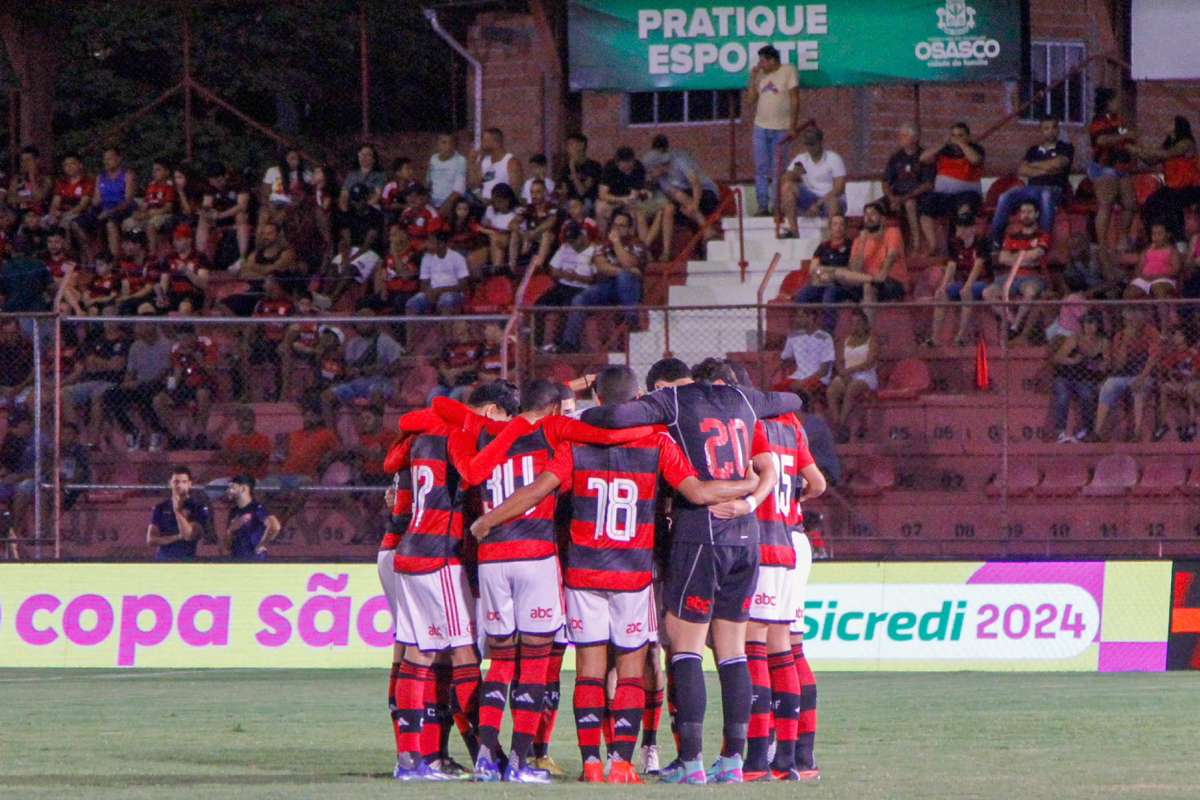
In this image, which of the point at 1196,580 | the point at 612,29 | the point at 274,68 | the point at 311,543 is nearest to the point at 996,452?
the point at 1196,580

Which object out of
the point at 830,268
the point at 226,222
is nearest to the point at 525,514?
the point at 830,268

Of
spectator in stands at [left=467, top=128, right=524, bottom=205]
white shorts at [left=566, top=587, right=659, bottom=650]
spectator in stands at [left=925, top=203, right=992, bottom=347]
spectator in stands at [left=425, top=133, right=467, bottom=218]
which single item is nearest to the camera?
white shorts at [left=566, top=587, right=659, bottom=650]

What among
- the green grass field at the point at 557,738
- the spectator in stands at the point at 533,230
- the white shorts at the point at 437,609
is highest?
the spectator in stands at the point at 533,230

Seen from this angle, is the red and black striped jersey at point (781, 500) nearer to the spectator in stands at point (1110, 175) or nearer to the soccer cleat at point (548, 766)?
the soccer cleat at point (548, 766)

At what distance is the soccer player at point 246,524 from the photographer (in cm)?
1850

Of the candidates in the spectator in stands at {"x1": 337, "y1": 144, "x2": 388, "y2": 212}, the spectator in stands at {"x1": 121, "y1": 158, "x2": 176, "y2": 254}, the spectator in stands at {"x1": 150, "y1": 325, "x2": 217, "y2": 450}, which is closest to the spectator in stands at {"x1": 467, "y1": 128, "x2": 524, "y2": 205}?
the spectator in stands at {"x1": 337, "y1": 144, "x2": 388, "y2": 212}

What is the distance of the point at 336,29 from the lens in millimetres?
38625

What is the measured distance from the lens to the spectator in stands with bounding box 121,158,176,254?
80.8 feet

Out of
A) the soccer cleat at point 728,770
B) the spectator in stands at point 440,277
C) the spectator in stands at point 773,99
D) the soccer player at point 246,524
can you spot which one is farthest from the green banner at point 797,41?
the soccer cleat at point 728,770

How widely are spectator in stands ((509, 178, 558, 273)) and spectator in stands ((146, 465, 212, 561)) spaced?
5.15m

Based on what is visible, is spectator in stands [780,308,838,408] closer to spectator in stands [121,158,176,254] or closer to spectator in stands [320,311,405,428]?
spectator in stands [320,311,405,428]

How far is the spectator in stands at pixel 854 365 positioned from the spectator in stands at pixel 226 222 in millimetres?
7886

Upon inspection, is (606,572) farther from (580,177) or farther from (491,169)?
(491,169)

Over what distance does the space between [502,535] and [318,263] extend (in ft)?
49.0
